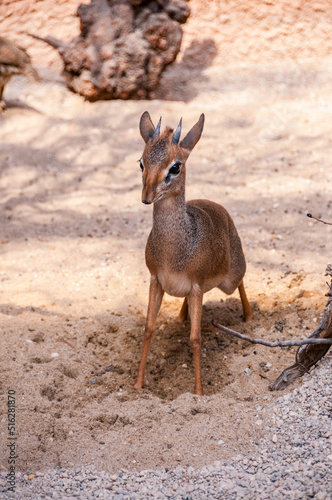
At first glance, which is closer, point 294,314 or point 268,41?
point 294,314

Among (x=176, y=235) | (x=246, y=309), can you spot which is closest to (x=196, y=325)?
(x=176, y=235)

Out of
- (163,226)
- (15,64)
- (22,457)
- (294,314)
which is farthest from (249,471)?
(15,64)

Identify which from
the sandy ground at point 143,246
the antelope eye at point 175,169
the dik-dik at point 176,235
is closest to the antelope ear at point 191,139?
the dik-dik at point 176,235

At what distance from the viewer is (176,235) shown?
13.2ft

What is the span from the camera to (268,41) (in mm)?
10727

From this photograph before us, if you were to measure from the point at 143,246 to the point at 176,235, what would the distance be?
2.64 m

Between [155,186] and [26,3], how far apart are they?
803 centimetres

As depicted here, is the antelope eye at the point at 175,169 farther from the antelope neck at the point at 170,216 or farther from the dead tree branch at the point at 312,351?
the dead tree branch at the point at 312,351

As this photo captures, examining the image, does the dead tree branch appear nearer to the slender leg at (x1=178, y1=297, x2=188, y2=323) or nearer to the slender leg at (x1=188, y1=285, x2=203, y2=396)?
the slender leg at (x1=188, y1=285, x2=203, y2=396)

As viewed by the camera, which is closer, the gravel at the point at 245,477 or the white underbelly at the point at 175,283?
the gravel at the point at 245,477

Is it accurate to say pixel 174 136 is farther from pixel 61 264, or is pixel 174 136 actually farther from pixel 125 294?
pixel 61 264

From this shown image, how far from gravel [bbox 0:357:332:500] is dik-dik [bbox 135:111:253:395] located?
3.26ft

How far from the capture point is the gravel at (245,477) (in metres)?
2.83

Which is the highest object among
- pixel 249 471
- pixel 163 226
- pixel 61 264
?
pixel 163 226
